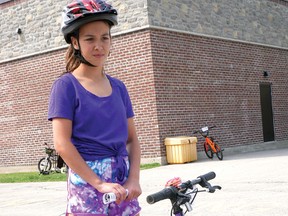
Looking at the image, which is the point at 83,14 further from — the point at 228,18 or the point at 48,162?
the point at 228,18

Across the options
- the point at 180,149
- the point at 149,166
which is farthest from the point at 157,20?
the point at 149,166

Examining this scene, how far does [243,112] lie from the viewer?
58.0 ft

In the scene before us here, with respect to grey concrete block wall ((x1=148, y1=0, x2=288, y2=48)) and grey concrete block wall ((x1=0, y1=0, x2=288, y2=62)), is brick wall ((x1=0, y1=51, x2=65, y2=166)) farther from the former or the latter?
grey concrete block wall ((x1=148, y1=0, x2=288, y2=48))

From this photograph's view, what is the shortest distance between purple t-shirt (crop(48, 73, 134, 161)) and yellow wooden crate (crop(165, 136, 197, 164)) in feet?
39.2

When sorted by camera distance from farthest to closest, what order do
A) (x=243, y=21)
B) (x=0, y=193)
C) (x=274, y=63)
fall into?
(x=274, y=63) → (x=243, y=21) → (x=0, y=193)

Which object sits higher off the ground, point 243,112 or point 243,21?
point 243,21

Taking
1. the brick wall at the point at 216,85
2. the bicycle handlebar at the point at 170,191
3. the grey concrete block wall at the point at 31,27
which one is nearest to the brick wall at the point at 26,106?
the grey concrete block wall at the point at 31,27

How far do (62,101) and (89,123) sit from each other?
0.16 m

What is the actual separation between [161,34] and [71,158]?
42.6ft

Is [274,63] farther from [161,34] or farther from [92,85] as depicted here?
[92,85]

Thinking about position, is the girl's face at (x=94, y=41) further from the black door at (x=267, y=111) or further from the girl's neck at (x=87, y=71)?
the black door at (x=267, y=111)

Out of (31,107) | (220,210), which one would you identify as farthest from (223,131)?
(220,210)

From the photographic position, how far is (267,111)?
755 inches

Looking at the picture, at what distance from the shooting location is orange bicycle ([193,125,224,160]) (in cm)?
1459
